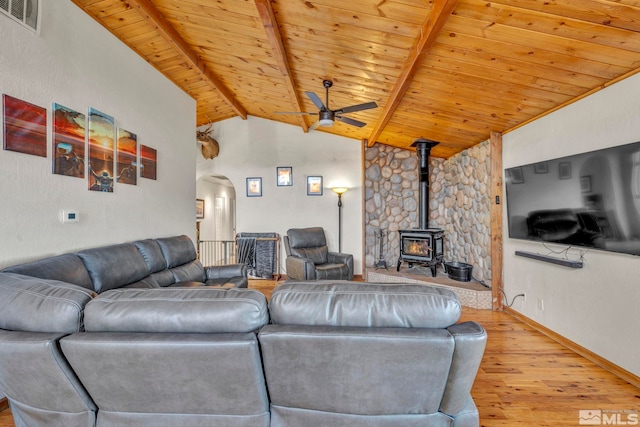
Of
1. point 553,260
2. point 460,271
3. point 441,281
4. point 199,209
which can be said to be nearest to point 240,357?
point 553,260

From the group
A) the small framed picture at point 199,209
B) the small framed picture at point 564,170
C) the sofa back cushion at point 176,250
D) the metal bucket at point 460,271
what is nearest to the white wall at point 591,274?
the small framed picture at point 564,170

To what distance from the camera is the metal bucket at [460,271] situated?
433cm

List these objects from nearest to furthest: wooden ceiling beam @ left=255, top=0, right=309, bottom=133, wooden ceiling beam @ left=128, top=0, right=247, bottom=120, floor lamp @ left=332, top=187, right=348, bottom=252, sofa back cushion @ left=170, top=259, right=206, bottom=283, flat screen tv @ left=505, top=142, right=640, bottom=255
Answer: flat screen tv @ left=505, top=142, right=640, bottom=255 < wooden ceiling beam @ left=255, top=0, right=309, bottom=133 < wooden ceiling beam @ left=128, top=0, right=247, bottom=120 < sofa back cushion @ left=170, top=259, right=206, bottom=283 < floor lamp @ left=332, top=187, right=348, bottom=252

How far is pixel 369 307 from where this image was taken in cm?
117

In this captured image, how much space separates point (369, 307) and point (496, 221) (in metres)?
3.39

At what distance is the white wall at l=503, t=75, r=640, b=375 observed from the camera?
2.23 m

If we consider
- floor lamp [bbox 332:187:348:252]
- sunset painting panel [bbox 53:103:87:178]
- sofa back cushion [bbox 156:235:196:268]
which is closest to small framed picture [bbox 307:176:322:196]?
floor lamp [bbox 332:187:348:252]

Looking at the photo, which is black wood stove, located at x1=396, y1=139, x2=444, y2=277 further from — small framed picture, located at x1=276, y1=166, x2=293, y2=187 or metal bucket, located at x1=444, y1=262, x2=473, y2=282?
small framed picture, located at x1=276, y1=166, x2=293, y2=187

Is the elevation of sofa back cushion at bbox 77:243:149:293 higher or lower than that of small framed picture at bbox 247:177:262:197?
lower

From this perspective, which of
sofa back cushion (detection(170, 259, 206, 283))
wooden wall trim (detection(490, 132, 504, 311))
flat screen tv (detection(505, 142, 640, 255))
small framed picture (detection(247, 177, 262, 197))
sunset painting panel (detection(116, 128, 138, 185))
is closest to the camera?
flat screen tv (detection(505, 142, 640, 255))

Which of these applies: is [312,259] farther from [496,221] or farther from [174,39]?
[174,39]

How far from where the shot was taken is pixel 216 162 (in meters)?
6.12

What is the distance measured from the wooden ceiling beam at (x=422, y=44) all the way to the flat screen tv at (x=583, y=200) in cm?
157

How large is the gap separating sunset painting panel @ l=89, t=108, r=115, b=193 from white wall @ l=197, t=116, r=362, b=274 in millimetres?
3108
